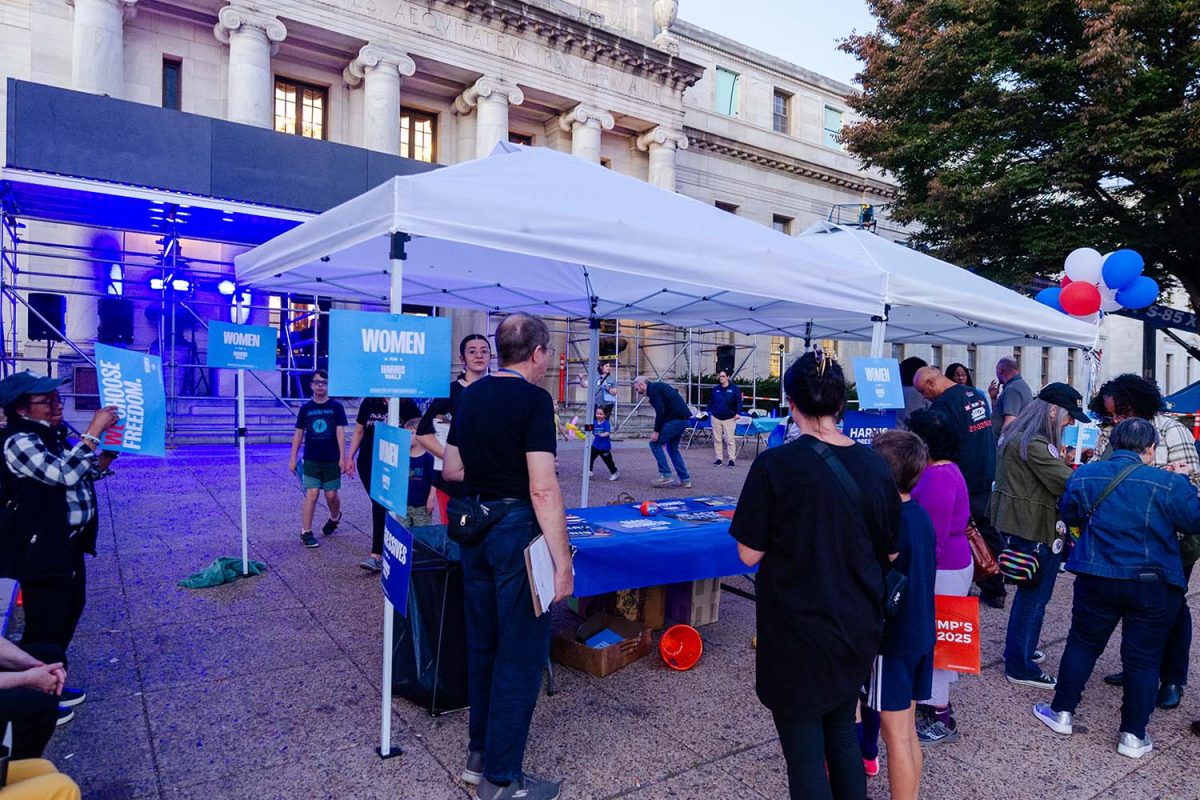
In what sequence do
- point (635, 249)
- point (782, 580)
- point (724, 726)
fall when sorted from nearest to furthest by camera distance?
point (782, 580) → point (724, 726) → point (635, 249)

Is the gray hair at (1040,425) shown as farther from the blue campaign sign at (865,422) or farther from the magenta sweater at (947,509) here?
the magenta sweater at (947,509)

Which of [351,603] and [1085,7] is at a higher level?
[1085,7]

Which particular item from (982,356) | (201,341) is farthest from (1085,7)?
(982,356)

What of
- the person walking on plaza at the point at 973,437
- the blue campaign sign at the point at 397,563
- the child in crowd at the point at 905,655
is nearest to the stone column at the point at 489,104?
the person walking on plaza at the point at 973,437

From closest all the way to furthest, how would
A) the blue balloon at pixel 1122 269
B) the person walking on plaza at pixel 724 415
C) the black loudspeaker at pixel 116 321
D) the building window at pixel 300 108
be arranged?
the blue balloon at pixel 1122 269
the black loudspeaker at pixel 116 321
the person walking on plaza at pixel 724 415
the building window at pixel 300 108

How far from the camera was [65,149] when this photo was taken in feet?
38.2

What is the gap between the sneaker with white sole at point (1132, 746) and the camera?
356cm

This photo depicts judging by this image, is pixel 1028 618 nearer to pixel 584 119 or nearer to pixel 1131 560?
pixel 1131 560

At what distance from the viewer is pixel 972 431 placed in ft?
Answer: 19.3

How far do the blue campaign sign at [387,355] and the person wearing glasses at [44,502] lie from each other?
132 centimetres

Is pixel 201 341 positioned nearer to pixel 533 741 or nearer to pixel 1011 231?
pixel 533 741

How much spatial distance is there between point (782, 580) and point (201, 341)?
643 inches

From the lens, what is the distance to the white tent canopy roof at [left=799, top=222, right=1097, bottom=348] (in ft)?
18.5

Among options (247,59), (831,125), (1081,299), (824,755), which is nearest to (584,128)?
(247,59)
